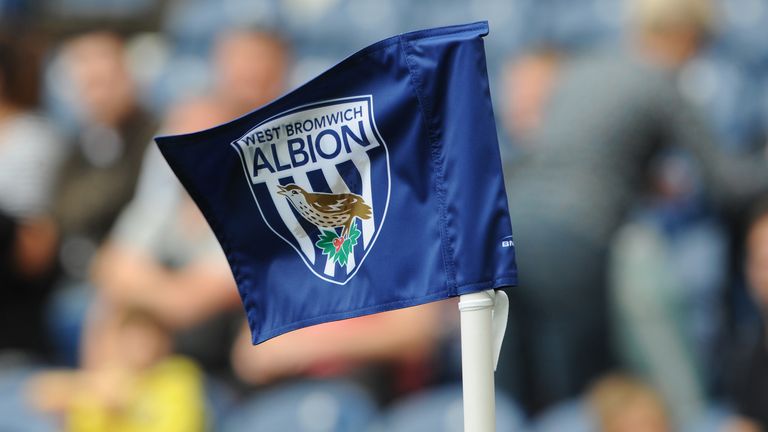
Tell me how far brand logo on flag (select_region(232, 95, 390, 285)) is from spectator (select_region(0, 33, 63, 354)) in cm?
288

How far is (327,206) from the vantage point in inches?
86.6

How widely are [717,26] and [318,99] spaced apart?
3.63 metres

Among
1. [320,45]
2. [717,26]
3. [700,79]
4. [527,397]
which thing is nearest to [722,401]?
[527,397]

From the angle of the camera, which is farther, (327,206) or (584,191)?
(584,191)

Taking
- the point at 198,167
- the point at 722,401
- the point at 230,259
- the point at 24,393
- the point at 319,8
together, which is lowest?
the point at 722,401

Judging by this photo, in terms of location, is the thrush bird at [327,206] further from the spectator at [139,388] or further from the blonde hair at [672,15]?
the blonde hair at [672,15]

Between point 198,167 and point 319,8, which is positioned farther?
point 319,8

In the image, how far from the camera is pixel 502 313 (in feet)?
6.81

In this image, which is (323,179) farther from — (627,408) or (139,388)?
(139,388)

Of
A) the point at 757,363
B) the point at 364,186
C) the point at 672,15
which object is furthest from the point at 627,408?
the point at 364,186

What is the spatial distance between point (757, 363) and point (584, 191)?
0.74m

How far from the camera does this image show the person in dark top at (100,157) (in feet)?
16.3

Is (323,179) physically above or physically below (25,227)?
below

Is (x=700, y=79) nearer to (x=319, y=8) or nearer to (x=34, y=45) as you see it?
(x=319, y=8)
